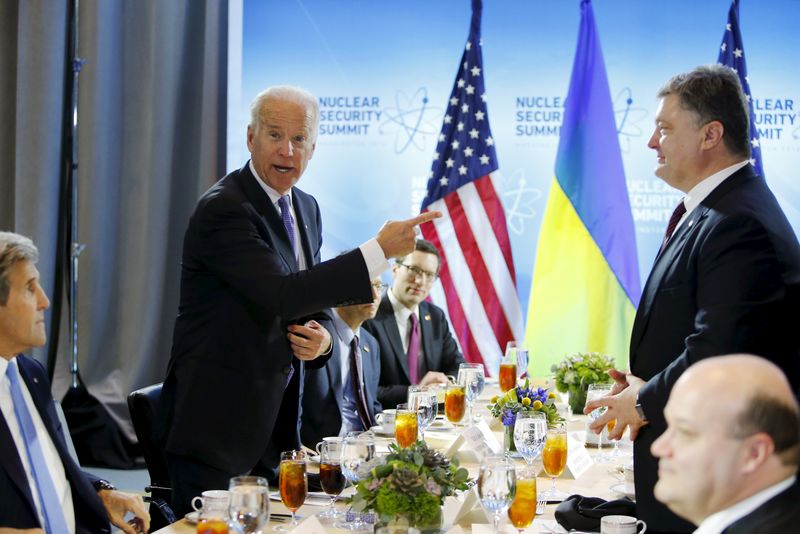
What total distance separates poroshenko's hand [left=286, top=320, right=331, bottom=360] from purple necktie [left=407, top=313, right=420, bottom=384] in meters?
2.48

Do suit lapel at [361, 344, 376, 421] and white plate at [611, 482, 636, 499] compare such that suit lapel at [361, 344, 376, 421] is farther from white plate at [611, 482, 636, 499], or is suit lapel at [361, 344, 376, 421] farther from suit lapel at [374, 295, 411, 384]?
white plate at [611, 482, 636, 499]

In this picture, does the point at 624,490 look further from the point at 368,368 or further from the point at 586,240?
the point at 586,240

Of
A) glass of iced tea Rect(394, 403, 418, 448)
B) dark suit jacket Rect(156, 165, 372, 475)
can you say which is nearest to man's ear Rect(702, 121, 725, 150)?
dark suit jacket Rect(156, 165, 372, 475)

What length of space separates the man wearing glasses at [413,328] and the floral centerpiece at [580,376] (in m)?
1.02

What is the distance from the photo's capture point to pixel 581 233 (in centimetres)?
580

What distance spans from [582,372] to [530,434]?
147 centimetres

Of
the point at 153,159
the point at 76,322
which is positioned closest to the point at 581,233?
the point at 153,159

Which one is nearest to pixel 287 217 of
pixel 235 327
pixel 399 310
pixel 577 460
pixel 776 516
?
pixel 235 327

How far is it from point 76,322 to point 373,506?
4.56 metres

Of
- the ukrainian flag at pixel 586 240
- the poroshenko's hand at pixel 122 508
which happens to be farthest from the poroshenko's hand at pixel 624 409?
the ukrainian flag at pixel 586 240

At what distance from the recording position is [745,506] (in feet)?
3.94

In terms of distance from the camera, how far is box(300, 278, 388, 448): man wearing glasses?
11.8ft

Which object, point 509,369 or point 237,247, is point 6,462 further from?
point 509,369

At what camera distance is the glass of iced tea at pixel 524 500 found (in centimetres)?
197
